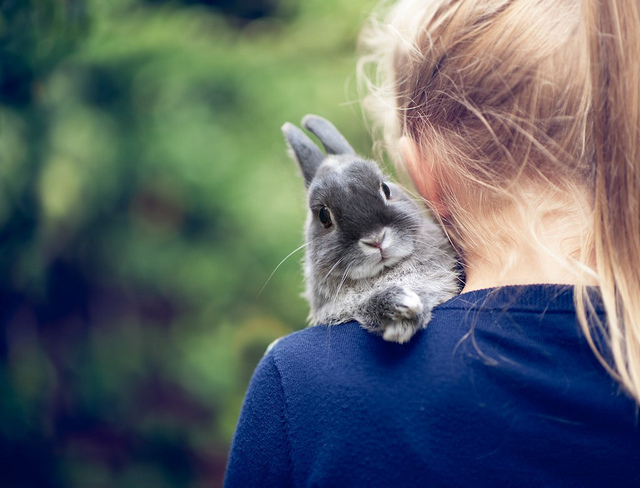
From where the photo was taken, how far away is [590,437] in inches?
45.7

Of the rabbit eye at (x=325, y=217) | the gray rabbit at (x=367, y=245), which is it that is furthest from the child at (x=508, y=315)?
the rabbit eye at (x=325, y=217)

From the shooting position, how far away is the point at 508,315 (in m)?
1.23

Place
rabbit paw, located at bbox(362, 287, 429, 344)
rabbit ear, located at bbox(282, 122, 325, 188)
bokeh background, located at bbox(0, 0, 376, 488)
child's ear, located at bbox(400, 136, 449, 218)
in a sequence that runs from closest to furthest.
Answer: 1. rabbit paw, located at bbox(362, 287, 429, 344)
2. child's ear, located at bbox(400, 136, 449, 218)
3. rabbit ear, located at bbox(282, 122, 325, 188)
4. bokeh background, located at bbox(0, 0, 376, 488)

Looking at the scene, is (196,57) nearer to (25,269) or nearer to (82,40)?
(82,40)

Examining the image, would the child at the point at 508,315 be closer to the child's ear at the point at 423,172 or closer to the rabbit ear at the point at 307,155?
the child's ear at the point at 423,172

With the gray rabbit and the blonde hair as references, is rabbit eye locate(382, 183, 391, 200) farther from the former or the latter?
the blonde hair

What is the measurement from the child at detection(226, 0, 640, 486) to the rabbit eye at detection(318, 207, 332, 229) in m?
0.32

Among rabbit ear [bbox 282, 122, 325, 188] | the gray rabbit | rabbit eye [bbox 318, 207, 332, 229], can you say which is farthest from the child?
rabbit ear [bbox 282, 122, 325, 188]

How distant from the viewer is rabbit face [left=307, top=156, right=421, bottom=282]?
1.62m

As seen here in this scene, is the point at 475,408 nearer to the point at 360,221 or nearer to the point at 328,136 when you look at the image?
the point at 360,221

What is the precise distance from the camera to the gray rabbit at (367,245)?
162 cm

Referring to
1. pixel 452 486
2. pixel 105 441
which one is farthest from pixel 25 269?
pixel 452 486

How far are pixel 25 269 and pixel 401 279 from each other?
2639mm

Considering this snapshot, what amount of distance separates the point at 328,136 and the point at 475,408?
44.0 inches
